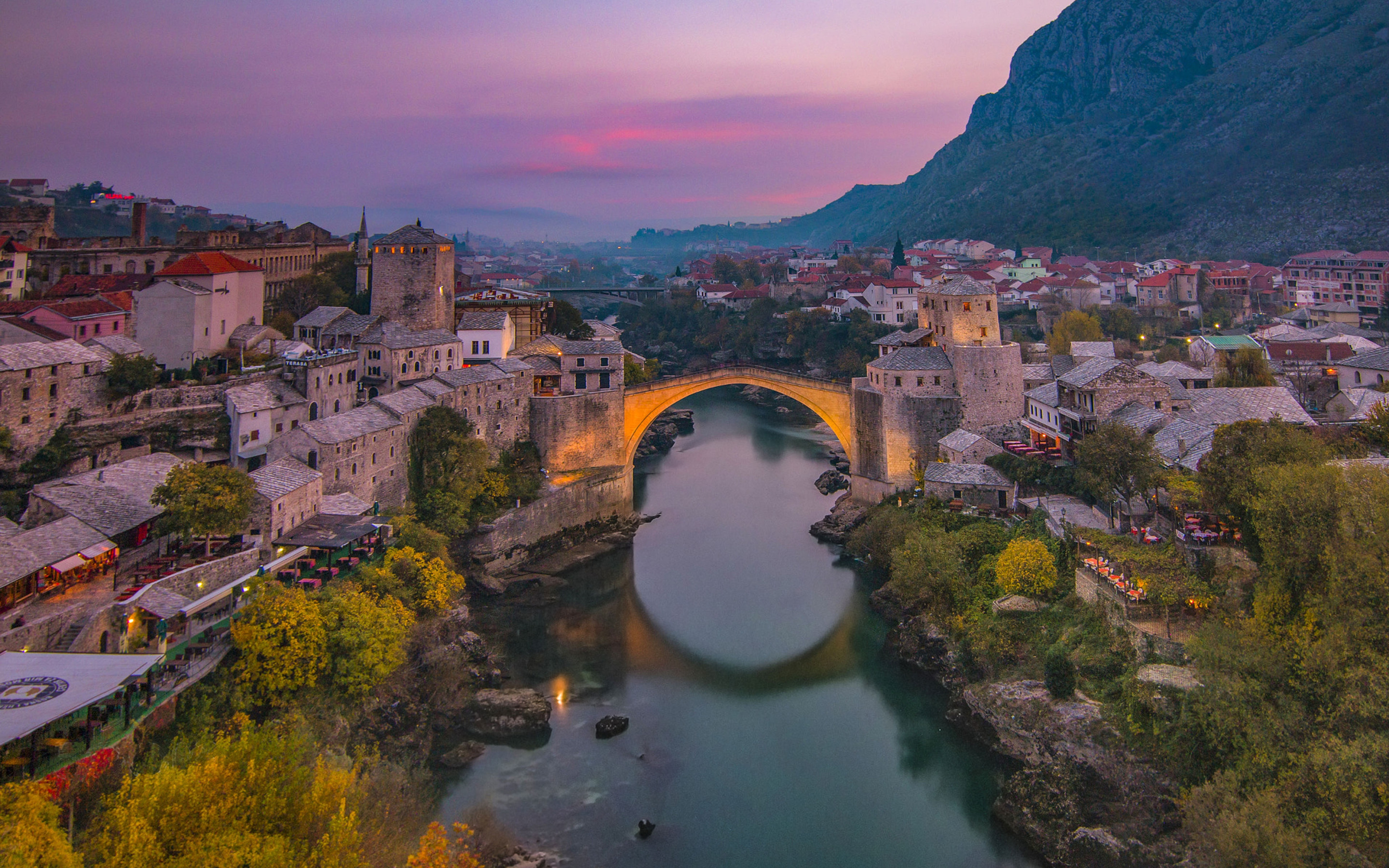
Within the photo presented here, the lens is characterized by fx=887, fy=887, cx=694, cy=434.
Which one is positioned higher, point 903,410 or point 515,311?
point 515,311

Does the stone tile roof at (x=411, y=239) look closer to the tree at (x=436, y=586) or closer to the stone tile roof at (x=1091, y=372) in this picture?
the tree at (x=436, y=586)

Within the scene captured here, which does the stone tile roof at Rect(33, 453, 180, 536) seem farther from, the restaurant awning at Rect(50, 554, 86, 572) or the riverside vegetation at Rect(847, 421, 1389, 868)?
the riverside vegetation at Rect(847, 421, 1389, 868)

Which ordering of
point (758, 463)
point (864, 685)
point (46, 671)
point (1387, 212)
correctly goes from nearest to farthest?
point (46, 671) → point (864, 685) → point (758, 463) → point (1387, 212)

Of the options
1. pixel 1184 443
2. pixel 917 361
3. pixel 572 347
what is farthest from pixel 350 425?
pixel 1184 443

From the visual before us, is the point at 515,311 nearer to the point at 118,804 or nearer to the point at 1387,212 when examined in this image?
the point at 118,804

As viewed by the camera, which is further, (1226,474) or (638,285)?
(638,285)

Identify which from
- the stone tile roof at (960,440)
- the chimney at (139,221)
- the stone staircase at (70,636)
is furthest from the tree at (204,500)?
the stone tile roof at (960,440)

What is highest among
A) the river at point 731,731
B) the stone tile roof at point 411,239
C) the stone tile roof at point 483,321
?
the stone tile roof at point 411,239

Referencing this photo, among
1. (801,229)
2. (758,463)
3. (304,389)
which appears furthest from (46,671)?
(801,229)
